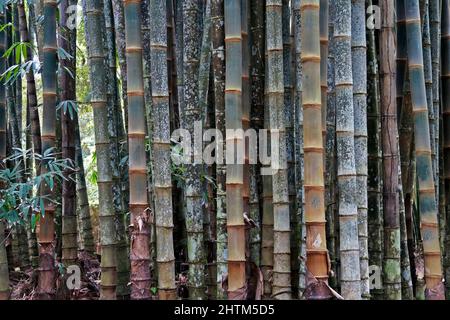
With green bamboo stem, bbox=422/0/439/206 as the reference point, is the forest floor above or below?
below

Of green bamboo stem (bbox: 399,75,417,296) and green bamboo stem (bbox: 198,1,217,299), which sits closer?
green bamboo stem (bbox: 198,1,217,299)

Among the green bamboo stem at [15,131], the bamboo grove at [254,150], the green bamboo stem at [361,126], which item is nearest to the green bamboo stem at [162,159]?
the bamboo grove at [254,150]

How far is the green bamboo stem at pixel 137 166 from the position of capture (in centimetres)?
243

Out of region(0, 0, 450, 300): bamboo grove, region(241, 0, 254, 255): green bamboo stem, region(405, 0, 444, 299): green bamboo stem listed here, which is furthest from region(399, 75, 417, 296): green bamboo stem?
region(241, 0, 254, 255): green bamboo stem

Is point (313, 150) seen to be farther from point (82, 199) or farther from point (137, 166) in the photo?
point (82, 199)

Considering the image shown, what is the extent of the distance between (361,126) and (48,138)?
1.49 meters

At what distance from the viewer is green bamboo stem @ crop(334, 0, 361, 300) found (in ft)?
7.93

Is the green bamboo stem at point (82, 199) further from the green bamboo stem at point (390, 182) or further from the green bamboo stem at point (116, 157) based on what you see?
the green bamboo stem at point (390, 182)

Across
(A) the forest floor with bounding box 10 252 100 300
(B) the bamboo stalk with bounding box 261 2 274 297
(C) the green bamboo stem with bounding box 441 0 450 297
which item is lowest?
(A) the forest floor with bounding box 10 252 100 300

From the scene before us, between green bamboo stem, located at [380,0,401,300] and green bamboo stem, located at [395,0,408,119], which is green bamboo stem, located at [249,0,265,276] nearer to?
green bamboo stem, located at [380,0,401,300]

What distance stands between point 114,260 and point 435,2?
90.6 inches

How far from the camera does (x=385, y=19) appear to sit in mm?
2918

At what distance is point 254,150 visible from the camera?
2.64m

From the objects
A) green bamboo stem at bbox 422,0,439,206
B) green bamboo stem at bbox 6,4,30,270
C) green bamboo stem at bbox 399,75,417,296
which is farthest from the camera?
green bamboo stem at bbox 6,4,30,270
